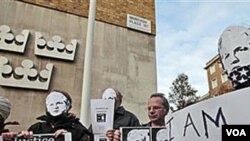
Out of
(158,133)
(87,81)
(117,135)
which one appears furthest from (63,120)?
(87,81)

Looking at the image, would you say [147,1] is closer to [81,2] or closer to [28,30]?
[81,2]

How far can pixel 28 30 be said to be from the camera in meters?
5.01

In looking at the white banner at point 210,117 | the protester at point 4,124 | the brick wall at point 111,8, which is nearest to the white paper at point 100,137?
the protester at point 4,124

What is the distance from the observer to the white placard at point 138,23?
6.23m

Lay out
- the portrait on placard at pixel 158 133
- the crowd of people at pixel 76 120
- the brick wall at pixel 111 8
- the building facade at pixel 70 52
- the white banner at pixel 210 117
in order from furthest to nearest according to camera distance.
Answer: the brick wall at pixel 111 8 < the building facade at pixel 70 52 < the portrait on placard at pixel 158 133 < the crowd of people at pixel 76 120 < the white banner at pixel 210 117

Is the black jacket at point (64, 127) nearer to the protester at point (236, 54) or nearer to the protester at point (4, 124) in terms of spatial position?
the protester at point (4, 124)

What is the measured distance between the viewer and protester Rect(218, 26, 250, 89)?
4.50 feet

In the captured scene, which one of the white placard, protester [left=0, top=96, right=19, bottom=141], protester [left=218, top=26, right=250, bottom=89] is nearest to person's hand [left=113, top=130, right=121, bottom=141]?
protester [left=0, top=96, right=19, bottom=141]

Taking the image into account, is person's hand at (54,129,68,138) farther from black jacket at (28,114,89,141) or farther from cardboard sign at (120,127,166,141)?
cardboard sign at (120,127,166,141)

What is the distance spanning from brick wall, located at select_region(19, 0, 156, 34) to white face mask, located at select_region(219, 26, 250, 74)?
438 centimetres

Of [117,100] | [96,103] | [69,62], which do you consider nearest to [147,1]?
[69,62]

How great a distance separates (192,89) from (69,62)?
2058cm

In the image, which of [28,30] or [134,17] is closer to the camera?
[28,30]

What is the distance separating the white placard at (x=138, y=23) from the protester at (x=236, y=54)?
475 cm
